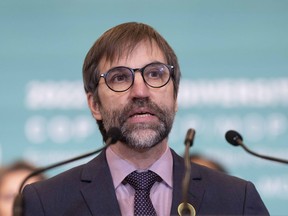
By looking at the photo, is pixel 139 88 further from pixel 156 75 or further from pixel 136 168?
pixel 136 168

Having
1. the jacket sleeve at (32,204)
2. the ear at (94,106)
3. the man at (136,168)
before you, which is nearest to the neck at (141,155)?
the man at (136,168)

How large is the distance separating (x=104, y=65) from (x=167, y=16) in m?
1.41

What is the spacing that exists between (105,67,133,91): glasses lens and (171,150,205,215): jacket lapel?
1.07 feet

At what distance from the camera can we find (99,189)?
2.41m

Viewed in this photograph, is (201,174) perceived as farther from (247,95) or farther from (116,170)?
(247,95)

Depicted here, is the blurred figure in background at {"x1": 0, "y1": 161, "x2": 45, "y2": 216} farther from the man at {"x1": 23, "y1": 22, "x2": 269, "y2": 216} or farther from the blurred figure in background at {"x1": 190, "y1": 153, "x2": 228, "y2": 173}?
the man at {"x1": 23, "y1": 22, "x2": 269, "y2": 216}

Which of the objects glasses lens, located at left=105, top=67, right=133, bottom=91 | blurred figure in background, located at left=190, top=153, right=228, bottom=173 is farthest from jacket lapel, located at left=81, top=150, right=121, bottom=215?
blurred figure in background, located at left=190, top=153, right=228, bottom=173

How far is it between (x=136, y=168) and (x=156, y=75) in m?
0.32

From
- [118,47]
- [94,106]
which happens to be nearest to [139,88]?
[118,47]

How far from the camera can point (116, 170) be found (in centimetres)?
248

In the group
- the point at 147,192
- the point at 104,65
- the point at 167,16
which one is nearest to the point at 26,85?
the point at 167,16

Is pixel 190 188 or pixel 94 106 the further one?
pixel 94 106

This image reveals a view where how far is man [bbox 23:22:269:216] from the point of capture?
237 cm

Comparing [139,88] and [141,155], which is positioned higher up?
[139,88]
